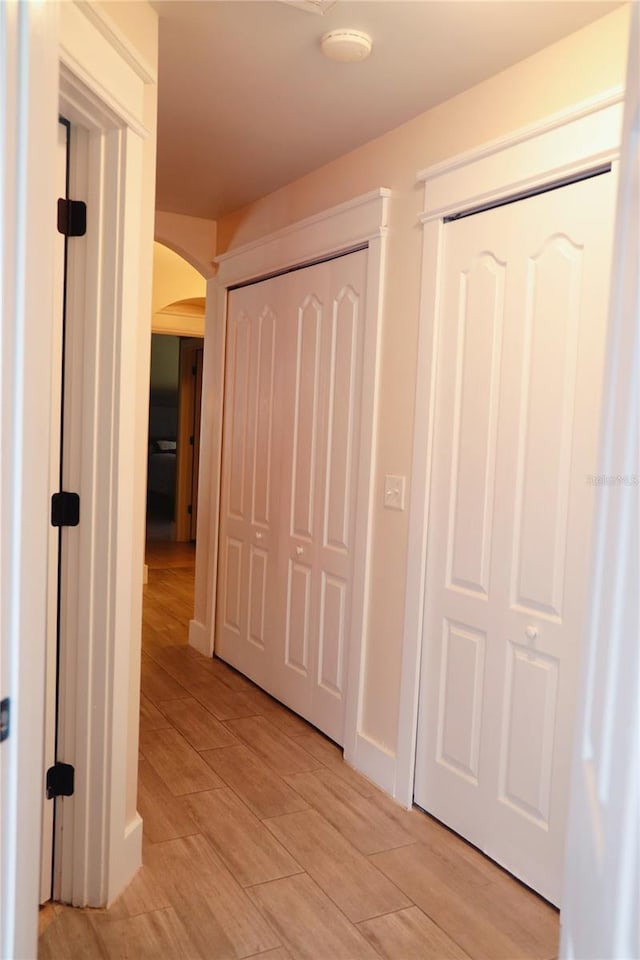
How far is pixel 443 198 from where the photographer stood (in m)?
2.65

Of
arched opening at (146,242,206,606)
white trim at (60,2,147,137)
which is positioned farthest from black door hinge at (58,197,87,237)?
arched opening at (146,242,206,606)

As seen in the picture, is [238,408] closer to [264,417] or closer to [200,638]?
[264,417]

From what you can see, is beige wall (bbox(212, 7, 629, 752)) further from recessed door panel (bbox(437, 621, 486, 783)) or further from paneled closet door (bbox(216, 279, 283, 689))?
paneled closet door (bbox(216, 279, 283, 689))

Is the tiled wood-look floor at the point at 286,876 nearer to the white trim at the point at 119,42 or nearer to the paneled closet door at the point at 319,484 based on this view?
the paneled closet door at the point at 319,484

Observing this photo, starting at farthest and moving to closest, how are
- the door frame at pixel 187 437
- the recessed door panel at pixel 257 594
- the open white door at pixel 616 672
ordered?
1. the door frame at pixel 187 437
2. the recessed door panel at pixel 257 594
3. the open white door at pixel 616 672

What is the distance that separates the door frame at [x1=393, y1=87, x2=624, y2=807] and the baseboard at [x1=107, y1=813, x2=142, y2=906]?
1.00 meters

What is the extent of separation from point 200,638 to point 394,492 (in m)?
2.22

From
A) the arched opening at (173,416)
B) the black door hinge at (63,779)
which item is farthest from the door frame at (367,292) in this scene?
the arched opening at (173,416)

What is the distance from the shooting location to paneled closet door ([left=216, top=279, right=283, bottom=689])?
12.9ft

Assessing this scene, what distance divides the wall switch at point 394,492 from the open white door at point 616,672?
1.74 metres

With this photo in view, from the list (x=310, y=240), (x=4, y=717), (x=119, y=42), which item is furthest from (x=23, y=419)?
(x=310, y=240)

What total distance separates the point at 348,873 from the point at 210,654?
91.0 inches

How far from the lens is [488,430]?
8.20 ft

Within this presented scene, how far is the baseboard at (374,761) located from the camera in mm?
2914
